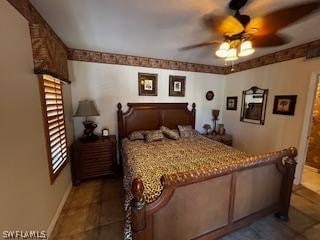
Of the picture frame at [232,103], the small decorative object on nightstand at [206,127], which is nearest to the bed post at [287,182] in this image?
the picture frame at [232,103]

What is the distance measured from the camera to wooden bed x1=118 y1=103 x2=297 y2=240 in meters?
1.36

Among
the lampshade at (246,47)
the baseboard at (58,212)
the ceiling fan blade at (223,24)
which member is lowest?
the baseboard at (58,212)

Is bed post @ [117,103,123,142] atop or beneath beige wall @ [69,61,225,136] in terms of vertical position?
beneath

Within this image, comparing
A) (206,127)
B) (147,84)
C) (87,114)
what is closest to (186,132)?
(206,127)

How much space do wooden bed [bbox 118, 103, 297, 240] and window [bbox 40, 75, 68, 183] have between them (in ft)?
4.55

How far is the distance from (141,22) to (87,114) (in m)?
1.78

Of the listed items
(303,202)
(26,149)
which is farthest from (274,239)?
(26,149)

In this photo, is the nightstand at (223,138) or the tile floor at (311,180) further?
the nightstand at (223,138)

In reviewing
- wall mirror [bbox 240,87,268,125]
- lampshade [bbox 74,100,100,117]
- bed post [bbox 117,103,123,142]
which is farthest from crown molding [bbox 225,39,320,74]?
lampshade [bbox 74,100,100,117]

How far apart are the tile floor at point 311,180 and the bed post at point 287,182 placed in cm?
128

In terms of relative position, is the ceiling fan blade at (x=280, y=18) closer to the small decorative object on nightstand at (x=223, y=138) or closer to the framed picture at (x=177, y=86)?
the framed picture at (x=177, y=86)

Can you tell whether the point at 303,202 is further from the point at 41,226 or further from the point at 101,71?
the point at 101,71

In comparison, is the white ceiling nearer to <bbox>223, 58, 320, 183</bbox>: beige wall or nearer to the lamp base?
<bbox>223, 58, 320, 183</bbox>: beige wall

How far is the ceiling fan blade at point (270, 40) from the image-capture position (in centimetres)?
232
